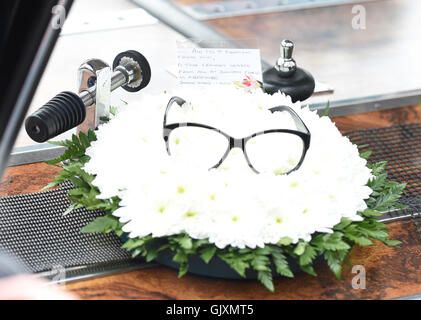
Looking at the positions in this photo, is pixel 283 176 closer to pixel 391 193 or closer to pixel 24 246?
pixel 391 193

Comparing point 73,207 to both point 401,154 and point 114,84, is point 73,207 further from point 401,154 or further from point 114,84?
point 401,154

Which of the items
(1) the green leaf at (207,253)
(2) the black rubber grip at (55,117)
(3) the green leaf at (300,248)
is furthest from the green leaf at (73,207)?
(3) the green leaf at (300,248)

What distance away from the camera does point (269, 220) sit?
0.82 meters

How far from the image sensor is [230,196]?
833 millimetres

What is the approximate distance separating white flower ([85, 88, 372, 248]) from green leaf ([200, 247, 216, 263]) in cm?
2

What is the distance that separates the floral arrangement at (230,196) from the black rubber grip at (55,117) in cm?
5

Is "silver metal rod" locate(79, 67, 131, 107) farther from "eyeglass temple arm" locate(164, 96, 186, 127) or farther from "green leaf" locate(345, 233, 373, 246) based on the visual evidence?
"green leaf" locate(345, 233, 373, 246)

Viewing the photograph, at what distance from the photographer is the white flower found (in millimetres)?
819

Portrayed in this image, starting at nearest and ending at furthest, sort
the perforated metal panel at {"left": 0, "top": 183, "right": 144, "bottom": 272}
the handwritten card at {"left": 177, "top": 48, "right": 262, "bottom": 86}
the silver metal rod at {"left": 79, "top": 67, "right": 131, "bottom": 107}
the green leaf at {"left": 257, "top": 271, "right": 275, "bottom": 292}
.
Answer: the green leaf at {"left": 257, "top": 271, "right": 275, "bottom": 292}, the perforated metal panel at {"left": 0, "top": 183, "right": 144, "bottom": 272}, the silver metal rod at {"left": 79, "top": 67, "right": 131, "bottom": 107}, the handwritten card at {"left": 177, "top": 48, "right": 262, "bottom": 86}

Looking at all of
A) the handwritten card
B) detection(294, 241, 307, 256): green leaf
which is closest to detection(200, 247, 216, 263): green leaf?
detection(294, 241, 307, 256): green leaf

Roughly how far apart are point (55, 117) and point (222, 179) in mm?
279

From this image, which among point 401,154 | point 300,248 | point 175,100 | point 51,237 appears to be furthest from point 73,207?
point 401,154
